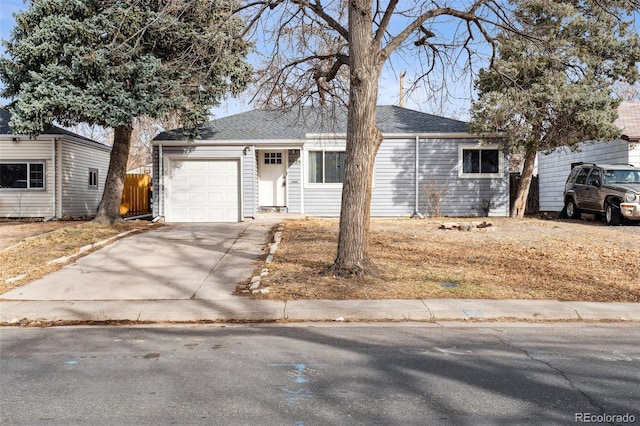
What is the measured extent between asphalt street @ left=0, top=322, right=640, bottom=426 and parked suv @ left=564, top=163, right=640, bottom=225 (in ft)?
35.2

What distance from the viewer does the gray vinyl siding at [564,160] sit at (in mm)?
19619

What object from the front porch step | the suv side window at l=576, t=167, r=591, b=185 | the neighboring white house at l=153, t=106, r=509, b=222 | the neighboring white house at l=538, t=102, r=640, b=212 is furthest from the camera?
the front porch step

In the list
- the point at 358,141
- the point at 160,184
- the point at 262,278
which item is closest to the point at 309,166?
the point at 160,184

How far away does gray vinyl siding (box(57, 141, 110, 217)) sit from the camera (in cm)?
2089

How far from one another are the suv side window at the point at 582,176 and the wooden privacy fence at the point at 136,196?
18.7 m

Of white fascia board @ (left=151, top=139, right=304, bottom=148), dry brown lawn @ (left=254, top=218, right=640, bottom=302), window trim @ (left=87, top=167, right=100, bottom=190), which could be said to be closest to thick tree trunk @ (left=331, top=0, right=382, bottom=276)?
dry brown lawn @ (left=254, top=218, right=640, bottom=302)

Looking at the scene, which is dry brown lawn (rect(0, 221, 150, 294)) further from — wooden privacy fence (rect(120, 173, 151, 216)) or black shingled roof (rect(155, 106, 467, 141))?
wooden privacy fence (rect(120, 173, 151, 216))

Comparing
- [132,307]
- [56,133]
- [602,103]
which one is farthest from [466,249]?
[56,133]

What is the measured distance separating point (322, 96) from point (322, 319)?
6939mm

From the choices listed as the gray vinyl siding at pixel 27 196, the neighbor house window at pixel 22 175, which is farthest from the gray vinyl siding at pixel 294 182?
the neighbor house window at pixel 22 175

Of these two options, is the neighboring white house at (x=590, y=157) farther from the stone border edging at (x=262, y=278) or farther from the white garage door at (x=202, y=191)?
the stone border edging at (x=262, y=278)

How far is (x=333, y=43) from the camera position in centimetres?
1301

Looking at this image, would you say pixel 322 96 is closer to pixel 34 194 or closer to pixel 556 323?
pixel 556 323

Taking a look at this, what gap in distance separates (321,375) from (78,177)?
20232 mm
